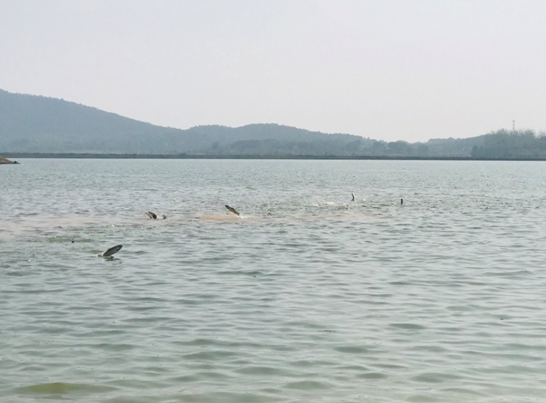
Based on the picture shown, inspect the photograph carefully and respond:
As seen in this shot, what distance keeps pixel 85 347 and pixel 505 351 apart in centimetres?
640

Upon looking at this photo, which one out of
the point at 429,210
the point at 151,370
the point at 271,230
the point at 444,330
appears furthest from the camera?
the point at 429,210

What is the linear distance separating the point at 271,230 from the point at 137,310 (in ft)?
61.7

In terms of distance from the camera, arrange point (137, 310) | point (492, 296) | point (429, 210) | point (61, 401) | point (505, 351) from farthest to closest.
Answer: point (429, 210) < point (492, 296) < point (137, 310) < point (505, 351) < point (61, 401)

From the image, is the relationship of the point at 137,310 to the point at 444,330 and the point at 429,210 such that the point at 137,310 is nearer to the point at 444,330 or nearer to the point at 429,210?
the point at 444,330

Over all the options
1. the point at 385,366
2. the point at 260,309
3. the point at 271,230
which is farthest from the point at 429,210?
the point at 385,366

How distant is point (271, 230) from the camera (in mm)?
34594

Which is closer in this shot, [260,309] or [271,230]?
[260,309]

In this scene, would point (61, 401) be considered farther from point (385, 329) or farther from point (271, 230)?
point (271, 230)

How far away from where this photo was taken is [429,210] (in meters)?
50.8

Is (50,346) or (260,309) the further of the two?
(260,309)

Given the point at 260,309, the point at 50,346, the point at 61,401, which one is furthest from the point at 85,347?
the point at 260,309

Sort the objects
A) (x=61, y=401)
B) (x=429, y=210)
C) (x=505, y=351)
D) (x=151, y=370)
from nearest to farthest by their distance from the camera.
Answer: (x=61, y=401)
(x=151, y=370)
(x=505, y=351)
(x=429, y=210)

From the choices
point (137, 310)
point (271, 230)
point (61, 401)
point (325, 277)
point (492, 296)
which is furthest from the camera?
point (271, 230)

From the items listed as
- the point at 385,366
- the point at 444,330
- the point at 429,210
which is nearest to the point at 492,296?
the point at 444,330
